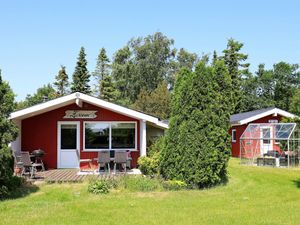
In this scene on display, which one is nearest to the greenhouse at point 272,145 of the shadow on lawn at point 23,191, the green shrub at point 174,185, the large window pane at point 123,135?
the large window pane at point 123,135

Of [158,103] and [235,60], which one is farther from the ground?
[235,60]

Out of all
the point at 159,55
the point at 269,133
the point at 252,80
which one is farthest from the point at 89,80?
the point at 269,133

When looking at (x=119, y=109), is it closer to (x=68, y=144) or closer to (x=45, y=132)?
(x=68, y=144)

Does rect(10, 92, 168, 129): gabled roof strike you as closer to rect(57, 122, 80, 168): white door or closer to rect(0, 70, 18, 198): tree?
rect(57, 122, 80, 168): white door

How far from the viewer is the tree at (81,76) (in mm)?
47625

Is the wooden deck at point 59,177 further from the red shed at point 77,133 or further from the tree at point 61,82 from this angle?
the tree at point 61,82

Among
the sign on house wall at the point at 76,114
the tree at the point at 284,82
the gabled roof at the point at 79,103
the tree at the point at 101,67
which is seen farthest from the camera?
the tree at the point at 101,67

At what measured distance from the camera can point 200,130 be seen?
12734 millimetres

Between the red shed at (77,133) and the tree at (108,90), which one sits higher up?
the tree at (108,90)

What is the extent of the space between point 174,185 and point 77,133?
668 centimetres

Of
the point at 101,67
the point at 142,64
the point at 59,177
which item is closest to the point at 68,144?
the point at 59,177

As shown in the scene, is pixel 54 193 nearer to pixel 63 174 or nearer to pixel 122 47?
pixel 63 174

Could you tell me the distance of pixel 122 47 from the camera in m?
52.6

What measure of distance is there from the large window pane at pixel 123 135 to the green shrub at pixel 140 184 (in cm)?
Answer: 488
